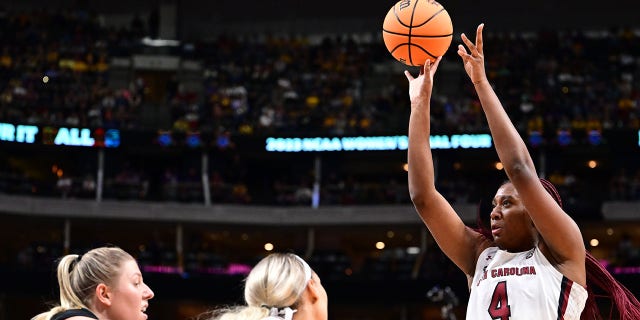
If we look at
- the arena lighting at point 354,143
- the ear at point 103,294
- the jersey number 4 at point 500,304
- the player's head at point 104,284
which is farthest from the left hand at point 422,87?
the arena lighting at point 354,143

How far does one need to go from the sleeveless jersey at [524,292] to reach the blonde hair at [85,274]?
1588 mm

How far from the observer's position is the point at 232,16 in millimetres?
42281

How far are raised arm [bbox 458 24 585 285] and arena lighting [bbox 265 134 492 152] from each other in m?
27.9

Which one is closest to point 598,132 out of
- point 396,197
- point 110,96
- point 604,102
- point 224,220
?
point 604,102

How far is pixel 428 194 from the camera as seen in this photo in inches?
196

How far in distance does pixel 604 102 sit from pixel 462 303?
9.00 meters

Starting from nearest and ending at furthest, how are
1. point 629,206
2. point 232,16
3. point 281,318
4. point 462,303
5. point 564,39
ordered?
point 281,318
point 462,303
point 629,206
point 564,39
point 232,16

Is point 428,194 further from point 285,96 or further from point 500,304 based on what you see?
point 285,96

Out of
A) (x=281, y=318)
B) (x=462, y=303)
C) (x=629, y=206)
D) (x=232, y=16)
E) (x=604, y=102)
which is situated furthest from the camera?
(x=232, y=16)

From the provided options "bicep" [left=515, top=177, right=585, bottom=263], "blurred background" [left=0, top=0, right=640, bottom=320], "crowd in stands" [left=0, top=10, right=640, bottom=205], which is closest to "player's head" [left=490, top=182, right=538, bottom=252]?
"bicep" [left=515, top=177, right=585, bottom=263]

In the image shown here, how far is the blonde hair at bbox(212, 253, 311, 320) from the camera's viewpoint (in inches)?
148

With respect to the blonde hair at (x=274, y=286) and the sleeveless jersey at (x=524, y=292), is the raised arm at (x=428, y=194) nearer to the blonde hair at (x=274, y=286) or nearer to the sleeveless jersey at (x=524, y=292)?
the sleeveless jersey at (x=524, y=292)

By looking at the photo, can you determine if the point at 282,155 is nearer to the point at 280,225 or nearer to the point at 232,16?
the point at 280,225

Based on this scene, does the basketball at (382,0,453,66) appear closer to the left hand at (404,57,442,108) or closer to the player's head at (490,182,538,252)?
the left hand at (404,57,442,108)
